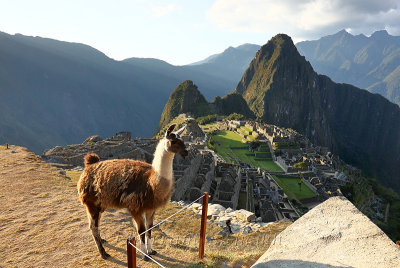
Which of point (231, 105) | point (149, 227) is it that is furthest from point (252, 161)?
point (231, 105)

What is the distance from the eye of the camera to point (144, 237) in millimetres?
4668

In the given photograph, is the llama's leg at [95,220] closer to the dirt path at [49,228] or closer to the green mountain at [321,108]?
the dirt path at [49,228]

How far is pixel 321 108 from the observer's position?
161m

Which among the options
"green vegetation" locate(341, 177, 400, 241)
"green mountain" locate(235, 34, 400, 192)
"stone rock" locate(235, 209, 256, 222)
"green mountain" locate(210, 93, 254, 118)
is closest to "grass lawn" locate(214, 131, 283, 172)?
"green vegetation" locate(341, 177, 400, 241)

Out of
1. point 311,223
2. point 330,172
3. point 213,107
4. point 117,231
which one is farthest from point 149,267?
point 213,107

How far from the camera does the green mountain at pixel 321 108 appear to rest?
14100 centimetres

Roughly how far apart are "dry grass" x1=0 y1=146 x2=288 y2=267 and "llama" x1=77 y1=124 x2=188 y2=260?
1.76 feet

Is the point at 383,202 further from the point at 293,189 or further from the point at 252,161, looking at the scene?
the point at 293,189

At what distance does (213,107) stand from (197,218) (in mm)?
109093

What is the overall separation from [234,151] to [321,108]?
454 ft

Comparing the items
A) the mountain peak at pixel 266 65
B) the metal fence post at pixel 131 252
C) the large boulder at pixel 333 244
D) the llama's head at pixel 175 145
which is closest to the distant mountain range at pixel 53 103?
the mountain peak at pixel 266 65

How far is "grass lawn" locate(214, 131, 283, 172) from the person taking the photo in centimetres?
3953

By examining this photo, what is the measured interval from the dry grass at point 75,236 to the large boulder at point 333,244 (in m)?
0.84

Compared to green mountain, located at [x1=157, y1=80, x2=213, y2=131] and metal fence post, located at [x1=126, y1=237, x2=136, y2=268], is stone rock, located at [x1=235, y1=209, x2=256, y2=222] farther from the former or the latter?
green mountain, located at [x1=157, y1=80, x2=213, y2=131]
